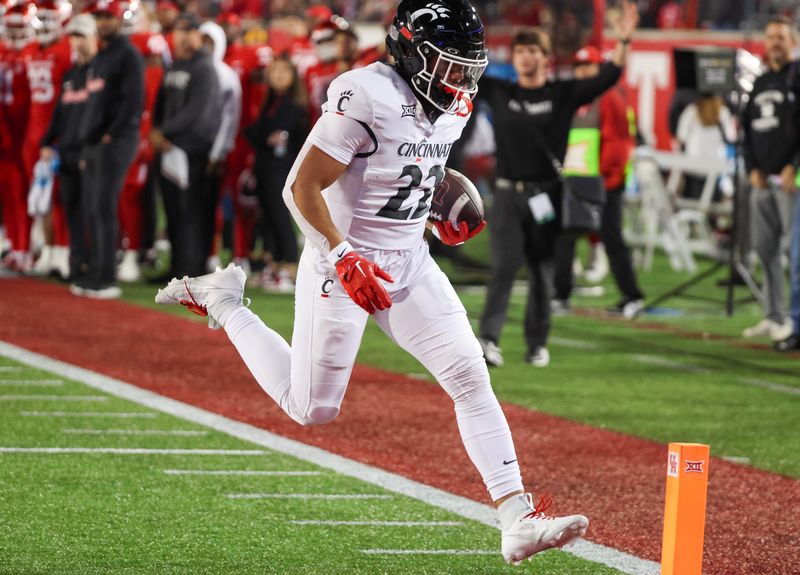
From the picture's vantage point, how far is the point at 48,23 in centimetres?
1305

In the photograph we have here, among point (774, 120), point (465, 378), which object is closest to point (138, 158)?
point (774, 120)

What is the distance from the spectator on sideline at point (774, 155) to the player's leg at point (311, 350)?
19.0 feet

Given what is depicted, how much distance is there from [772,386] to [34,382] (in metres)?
4.13

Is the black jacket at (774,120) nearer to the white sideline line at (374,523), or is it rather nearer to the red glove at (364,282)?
the white sideline line at (374,523)

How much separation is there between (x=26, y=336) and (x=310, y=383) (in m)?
5.13

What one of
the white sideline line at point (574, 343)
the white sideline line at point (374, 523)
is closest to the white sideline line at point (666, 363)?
the white sideline line at point (574, 343)

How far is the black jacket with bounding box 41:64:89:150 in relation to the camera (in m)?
11.7

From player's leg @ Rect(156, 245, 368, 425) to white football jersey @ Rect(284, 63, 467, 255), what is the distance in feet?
0.66

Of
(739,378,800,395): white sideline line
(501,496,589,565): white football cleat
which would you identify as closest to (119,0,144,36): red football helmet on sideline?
(739,378,800,395): white sideline line

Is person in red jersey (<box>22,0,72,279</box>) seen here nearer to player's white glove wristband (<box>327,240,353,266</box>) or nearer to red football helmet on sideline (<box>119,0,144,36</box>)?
red football helmet on sideline (<box>119,0,144,36</box>)

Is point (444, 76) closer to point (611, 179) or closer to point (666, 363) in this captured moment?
point (666, 363)

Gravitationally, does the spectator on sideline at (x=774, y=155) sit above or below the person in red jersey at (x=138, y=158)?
above

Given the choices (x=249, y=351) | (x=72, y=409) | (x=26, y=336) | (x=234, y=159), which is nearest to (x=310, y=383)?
(x=249, y=351)

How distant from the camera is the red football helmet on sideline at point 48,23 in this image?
13039mm
